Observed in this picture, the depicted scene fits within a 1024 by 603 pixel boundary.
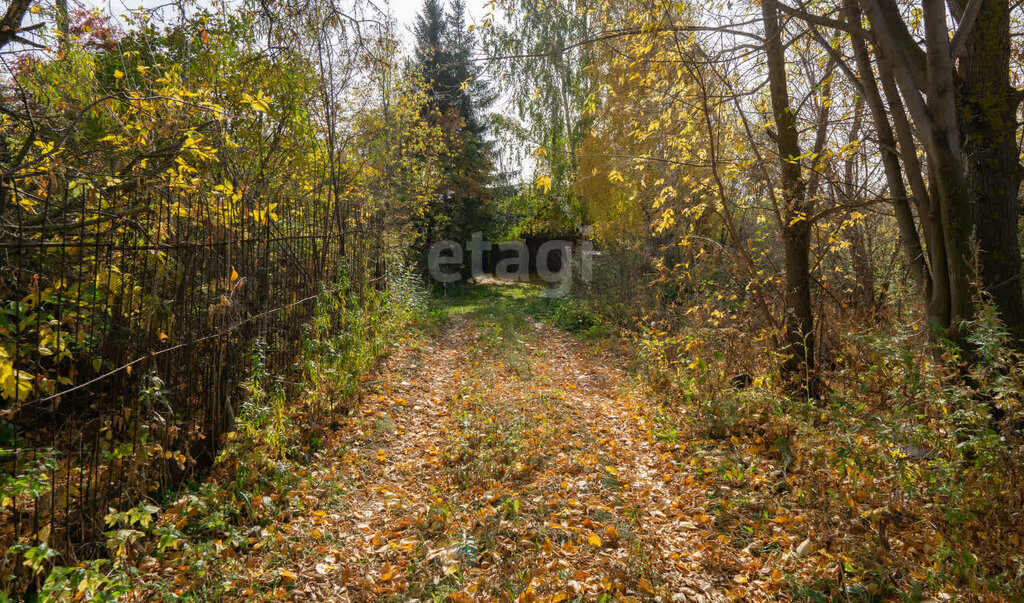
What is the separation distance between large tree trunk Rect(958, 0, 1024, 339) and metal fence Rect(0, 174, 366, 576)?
5689mm

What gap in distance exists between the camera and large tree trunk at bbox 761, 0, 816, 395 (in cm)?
558

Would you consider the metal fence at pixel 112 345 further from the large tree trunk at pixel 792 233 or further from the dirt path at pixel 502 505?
the large tree trunk at pixel 792 233

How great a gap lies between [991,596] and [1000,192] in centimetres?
301

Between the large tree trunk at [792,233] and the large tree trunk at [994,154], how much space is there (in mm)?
1574

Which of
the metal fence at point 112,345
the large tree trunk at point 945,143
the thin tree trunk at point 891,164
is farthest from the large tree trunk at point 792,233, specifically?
the metal fence at point 112,345

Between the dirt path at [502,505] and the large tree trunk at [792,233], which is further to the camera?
the large tree trunk at [792,233]

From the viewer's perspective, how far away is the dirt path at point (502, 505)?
304cm

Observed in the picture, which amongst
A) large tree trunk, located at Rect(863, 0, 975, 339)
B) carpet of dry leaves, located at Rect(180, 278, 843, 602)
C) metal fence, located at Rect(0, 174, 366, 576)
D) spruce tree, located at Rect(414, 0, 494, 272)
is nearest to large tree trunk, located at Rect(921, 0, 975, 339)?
large tree trunk, located at Rect(863, 0, 975, 339)

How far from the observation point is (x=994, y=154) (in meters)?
3.94

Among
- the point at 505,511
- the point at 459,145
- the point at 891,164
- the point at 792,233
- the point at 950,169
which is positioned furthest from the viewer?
the point at 459,145

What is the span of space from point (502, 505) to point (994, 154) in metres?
4.62

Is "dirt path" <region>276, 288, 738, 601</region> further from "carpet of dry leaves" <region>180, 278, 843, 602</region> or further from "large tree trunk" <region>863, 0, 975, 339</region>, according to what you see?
"large tree trunk" <region>863, 0, 975, 339</region>

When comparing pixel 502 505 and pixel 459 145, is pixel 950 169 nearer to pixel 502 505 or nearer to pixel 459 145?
pixel 502 505

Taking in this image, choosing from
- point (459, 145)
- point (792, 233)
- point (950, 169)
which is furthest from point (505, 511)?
point (459, 145)
